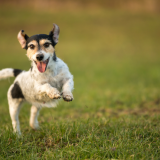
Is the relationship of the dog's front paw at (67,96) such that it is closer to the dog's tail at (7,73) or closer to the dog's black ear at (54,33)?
the dog's black ear at (54,33)

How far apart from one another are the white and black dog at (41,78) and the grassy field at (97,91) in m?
0.54

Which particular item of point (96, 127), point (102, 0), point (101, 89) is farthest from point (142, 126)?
point (102, 0)

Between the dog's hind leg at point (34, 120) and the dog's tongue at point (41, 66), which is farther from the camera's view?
the dog's hind leg at point (34, 120)

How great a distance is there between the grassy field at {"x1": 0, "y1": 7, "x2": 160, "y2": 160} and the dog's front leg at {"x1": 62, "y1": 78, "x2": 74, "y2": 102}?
2.17ft

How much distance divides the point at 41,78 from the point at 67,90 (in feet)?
2.10

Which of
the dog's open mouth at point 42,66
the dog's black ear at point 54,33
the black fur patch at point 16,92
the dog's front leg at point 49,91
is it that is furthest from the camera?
the black fur patch at point 16,92

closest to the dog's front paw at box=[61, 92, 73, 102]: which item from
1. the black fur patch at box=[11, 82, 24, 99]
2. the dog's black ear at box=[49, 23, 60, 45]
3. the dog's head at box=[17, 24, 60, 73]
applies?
the dog's head at box=[17, 24, 60, 73]

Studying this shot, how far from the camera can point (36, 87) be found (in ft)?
13.4

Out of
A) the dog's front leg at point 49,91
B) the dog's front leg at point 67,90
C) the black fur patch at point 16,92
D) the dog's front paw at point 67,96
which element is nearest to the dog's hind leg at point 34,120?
the black fur patch at point 16,92

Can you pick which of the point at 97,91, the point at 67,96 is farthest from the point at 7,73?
the point at 97,91

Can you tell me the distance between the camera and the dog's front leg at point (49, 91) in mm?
3611

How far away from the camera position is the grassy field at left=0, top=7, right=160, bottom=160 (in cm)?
350

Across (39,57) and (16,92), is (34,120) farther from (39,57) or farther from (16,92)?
(39,57)

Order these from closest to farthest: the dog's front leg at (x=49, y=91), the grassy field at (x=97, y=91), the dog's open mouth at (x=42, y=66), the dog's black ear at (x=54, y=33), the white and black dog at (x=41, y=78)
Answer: the grassy field at (x=97, y=91), the dog's front leg at (x=49, y=91), the white and black dog at (x=41, y=78), the dog's open mouth at (x=42, y=66), the dog's black ear at (x=54, y=33)
